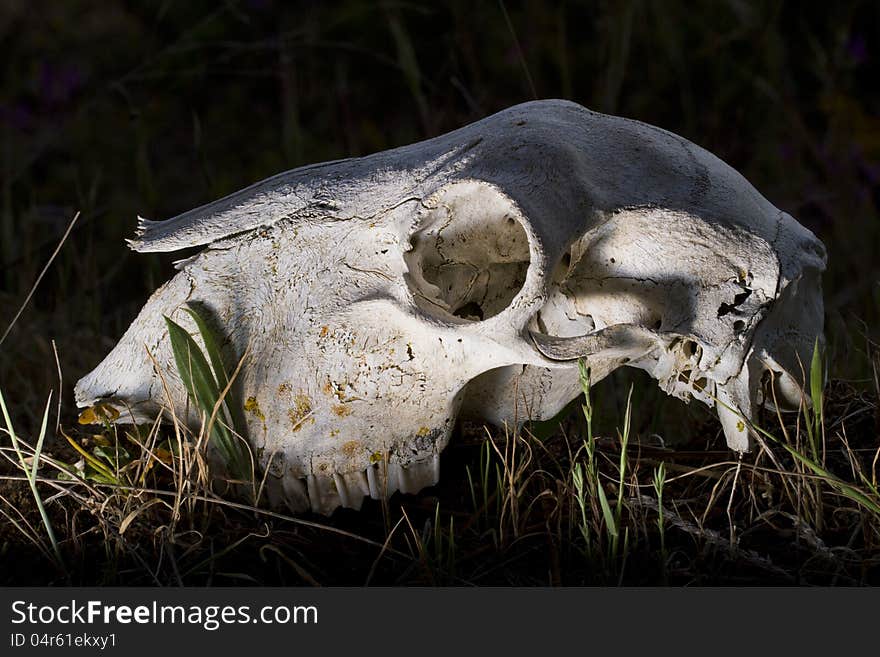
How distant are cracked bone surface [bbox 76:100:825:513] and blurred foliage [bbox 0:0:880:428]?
41.8 inches

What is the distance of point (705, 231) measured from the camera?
4.05 ft

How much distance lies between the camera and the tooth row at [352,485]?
130 centimetres

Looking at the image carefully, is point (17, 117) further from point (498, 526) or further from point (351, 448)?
point (498, 526)

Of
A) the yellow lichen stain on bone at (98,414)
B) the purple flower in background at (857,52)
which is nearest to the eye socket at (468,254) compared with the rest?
the yellow lichen stain on bone at (98,414)

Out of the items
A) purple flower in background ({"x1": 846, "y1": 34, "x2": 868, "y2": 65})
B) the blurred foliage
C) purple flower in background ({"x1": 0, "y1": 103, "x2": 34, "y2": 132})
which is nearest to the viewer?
the blurred foliage

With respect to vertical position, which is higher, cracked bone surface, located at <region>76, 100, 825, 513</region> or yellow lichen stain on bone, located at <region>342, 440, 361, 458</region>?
cracked bone surface, located at <region>76, 100, 825, 513</region>

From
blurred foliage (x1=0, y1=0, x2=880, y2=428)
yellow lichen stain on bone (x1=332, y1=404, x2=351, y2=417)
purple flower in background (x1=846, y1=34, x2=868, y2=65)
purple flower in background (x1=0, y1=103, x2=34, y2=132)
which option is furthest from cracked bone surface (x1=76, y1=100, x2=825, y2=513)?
purple flower in background (x1=0, y1=103, x2=34, y2=132)

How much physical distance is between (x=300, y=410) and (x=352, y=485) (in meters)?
0.11

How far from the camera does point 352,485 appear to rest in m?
1.31

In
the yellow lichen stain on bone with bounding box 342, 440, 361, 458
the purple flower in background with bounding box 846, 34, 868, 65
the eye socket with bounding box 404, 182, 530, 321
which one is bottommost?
the yellow lichen stain on bone with bounding box 342, 440, 361, 458

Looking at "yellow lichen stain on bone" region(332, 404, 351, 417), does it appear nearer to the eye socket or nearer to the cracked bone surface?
the cracked bone surface

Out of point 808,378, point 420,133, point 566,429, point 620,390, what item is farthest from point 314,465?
point 420,133

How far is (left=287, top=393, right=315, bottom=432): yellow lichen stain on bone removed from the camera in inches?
51.1

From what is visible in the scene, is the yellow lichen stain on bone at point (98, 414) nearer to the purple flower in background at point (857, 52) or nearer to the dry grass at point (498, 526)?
the dry grass at point (498, 526)
